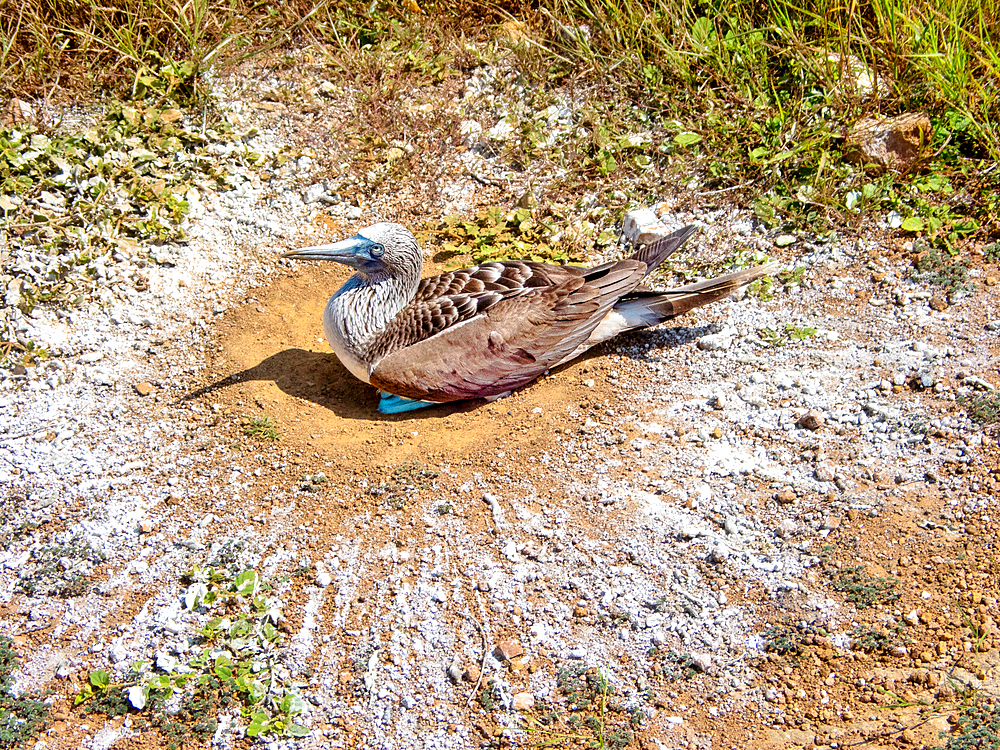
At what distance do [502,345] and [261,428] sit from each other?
154 cm

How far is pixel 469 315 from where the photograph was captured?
5.10 meters

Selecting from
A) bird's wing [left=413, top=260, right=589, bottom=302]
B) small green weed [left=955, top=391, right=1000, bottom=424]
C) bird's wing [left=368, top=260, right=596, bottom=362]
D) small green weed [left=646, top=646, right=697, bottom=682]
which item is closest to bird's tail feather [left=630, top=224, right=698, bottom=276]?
bird's wing [left=368, top=260, right=596, bottom=362]

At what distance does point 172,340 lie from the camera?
5.75 m

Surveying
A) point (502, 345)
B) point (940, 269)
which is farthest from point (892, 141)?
point (502, 345)

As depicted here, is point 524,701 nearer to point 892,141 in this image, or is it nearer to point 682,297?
point 682,297

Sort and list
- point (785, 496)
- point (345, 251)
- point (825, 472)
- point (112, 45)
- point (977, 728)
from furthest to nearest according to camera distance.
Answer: point (112, 45) → point (345, 251) → point (825, 472) → point (785, 496) → point (977, 728)

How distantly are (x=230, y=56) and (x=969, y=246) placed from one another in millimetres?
6140

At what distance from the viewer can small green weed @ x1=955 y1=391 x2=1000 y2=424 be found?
455 cm

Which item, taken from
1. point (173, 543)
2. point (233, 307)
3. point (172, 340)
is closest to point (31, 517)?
point (173, 543)

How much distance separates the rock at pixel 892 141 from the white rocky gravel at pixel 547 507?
864 mm

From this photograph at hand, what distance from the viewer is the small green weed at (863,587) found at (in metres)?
3.87

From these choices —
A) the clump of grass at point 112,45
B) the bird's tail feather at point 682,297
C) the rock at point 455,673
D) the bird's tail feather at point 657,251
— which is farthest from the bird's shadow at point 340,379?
the clump of grass at point 112,45

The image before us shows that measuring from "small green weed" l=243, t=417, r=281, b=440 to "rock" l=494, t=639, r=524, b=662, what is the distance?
1.93 meters

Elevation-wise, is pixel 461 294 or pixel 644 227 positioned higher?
pixel 461 294
